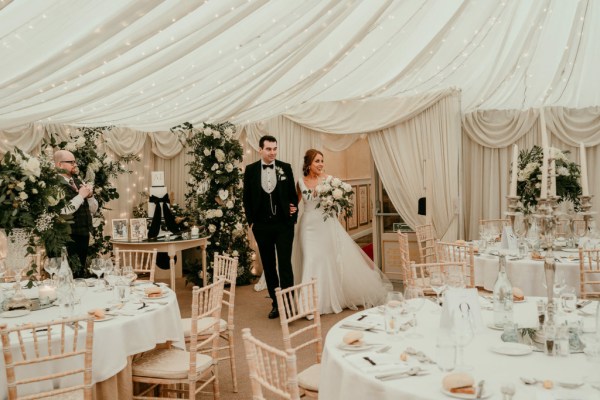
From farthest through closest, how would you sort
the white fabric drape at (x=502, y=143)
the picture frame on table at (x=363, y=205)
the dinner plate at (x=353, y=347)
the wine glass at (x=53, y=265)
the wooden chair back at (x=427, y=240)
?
the picture frame on table at (x=363, y=205) → the white fabric drape at (x=502, y=143) → the wooden chair back at (x=427, y=240) → the wine glass at (x=53, y=265) → the dinner plate at (x=353, y=347)

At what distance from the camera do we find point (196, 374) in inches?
132

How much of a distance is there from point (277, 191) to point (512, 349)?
13.4ft

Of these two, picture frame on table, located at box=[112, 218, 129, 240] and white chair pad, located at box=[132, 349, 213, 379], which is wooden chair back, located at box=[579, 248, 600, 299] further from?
picture frame on table, located at box=[112, 218, 129, 240]

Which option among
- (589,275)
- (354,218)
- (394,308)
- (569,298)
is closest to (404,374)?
(394,308)

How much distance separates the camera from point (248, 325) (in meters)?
6.05

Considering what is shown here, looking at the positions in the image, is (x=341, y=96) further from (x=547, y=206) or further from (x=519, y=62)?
(x=547, y=206)

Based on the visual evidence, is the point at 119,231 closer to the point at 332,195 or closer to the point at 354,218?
the point at 332,195

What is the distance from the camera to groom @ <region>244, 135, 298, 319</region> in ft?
20.2

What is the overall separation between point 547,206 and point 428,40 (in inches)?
143

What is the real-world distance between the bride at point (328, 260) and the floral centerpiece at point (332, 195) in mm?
114

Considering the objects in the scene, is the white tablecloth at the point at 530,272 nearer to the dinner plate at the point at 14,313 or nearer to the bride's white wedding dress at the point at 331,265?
the bride's white wedding dress at the point at 331,265

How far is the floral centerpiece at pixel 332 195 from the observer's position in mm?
6266

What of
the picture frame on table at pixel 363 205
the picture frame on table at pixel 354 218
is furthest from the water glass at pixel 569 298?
the picture frame on table at pixel 363 205

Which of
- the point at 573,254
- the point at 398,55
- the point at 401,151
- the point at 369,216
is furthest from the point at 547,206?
the point at 369,216
